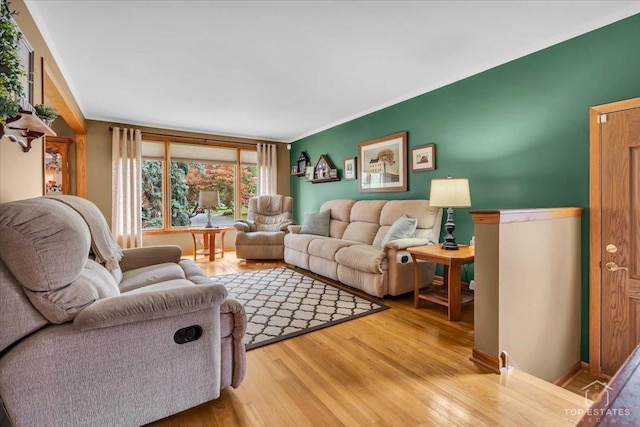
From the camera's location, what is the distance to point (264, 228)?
558cm

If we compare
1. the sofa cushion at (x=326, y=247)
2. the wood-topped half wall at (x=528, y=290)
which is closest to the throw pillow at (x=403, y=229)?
the sofa cushion at (x=326, y=247)

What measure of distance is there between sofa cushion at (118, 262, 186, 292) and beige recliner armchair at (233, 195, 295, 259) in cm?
251

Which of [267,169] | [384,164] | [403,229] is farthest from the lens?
[267,169]

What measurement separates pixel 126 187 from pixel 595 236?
240 inches

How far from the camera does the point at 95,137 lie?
16.3 ft

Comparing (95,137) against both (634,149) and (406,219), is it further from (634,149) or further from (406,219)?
(634,149)

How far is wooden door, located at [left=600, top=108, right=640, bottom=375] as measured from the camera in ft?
6.72

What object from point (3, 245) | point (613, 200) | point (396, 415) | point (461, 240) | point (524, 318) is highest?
point (613, 200)

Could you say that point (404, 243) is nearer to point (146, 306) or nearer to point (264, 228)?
point (146, 306)

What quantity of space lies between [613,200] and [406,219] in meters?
1.70

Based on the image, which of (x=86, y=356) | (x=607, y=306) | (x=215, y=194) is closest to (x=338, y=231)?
(x=215, y=194)

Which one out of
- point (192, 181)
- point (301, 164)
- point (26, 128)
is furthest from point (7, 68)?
point (301, 164)

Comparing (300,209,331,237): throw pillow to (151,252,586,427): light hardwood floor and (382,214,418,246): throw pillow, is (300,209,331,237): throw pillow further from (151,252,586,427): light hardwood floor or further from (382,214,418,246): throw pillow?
(151,252,586,427): light hardwood floor

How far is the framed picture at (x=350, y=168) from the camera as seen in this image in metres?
4.94
